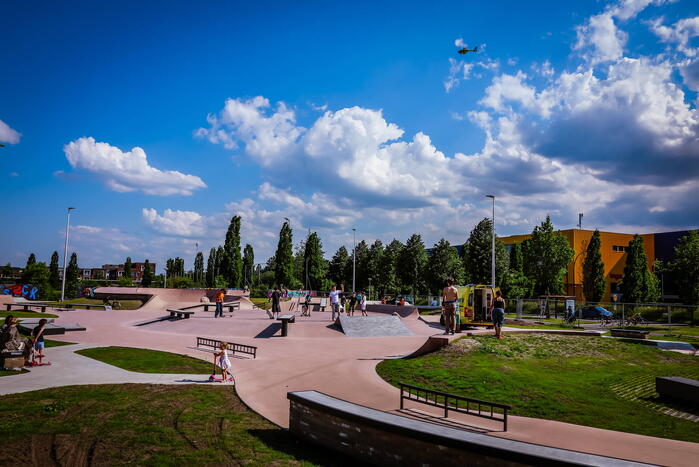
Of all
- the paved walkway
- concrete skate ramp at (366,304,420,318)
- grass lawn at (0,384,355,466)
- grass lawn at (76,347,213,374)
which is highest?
concrete skate ramp at (366,304,420,318)

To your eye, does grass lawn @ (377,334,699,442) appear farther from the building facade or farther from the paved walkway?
the building facade

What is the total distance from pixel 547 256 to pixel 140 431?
5043 centimetres

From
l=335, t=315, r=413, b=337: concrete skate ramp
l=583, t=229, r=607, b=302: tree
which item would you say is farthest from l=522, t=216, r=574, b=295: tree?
l=335, t=315, r=413, b=337: concrete skate ramp

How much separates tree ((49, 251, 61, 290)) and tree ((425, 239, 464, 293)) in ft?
267

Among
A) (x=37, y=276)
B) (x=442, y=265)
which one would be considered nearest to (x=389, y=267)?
(x=442, y=265)

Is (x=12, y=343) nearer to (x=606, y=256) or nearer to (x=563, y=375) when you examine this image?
(x=563, y=375)

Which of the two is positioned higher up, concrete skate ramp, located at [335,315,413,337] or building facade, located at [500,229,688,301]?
building facade, located at [500,229,688,301]

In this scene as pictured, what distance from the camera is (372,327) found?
2225 cm

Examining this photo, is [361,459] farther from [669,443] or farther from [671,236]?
[671,236]

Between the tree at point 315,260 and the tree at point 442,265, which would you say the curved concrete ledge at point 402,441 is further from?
the tree at point 315,260

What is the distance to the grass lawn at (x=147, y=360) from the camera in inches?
542

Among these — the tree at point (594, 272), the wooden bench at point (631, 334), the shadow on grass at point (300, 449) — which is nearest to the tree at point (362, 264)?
the tree at point (594, 272)

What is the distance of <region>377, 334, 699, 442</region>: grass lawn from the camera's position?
874 cm

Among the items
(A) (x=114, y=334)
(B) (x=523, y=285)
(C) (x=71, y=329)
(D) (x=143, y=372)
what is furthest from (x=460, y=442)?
(B) (x=523, y=285)
